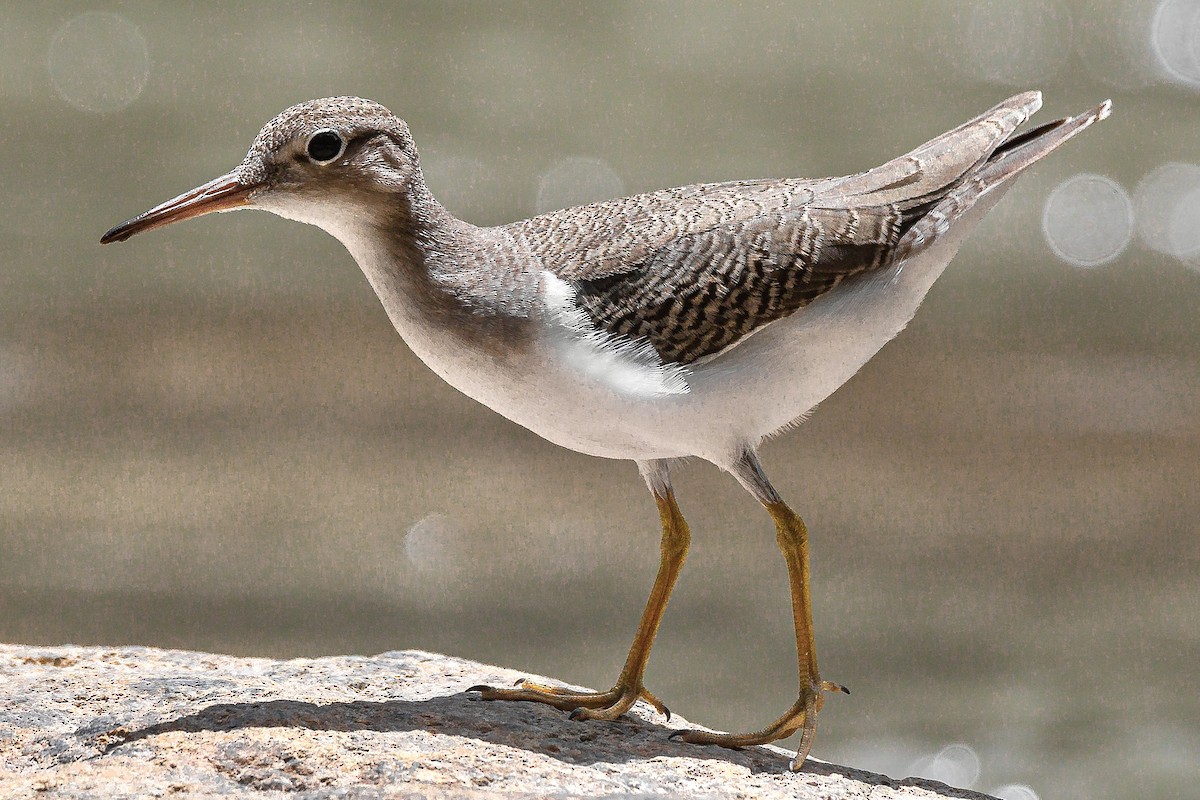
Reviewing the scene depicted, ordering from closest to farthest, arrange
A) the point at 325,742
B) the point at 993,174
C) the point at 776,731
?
the point at 325,742 < the point at 776,731 < the point at 993,174

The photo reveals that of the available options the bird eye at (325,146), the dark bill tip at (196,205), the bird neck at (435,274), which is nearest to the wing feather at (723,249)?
the bird neck at (435,274)

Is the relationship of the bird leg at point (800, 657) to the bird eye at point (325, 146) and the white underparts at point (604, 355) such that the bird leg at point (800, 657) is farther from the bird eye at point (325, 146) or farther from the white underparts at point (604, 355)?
the bird eye at point (325, 146)

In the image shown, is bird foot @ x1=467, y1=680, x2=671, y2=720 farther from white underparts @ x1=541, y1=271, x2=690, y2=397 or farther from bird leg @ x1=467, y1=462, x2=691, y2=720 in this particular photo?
white underparts @ x1=541, y1=271, x2=690, y2=397

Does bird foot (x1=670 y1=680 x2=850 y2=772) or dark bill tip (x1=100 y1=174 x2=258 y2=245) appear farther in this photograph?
bird foot (x1=670 y1=680 x2=850 y2=772)

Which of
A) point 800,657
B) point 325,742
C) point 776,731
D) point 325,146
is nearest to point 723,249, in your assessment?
point 325,146

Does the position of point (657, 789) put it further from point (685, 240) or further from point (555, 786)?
point (685, 240)

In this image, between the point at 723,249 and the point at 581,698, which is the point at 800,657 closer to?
the point at 581,698

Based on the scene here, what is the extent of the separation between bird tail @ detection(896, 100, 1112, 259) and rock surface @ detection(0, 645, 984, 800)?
2.15 metres

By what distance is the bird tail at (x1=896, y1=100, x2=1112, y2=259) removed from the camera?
5.01 meters

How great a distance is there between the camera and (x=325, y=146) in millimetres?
4629

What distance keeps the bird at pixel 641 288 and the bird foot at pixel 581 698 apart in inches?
1.4

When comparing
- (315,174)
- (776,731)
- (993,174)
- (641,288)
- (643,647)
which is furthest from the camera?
(643,647)

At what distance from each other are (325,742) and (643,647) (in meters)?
1.49

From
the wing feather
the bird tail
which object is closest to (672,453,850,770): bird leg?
the wing feather
